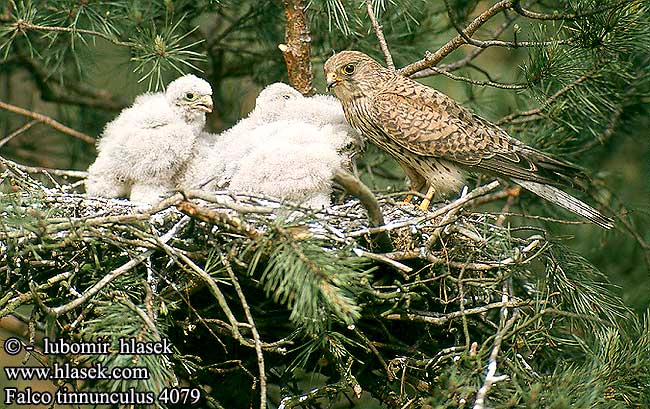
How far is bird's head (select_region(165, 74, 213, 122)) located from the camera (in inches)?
141

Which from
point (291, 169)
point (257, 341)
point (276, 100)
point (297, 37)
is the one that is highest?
point (297, 37)

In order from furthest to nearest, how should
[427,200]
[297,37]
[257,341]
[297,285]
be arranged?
[297,37], [427,200], [257,341], [297,285]

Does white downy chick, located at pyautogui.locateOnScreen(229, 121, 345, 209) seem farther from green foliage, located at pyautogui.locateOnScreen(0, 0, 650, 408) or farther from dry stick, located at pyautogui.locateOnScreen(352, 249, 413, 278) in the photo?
dry stick, located at pyautogui.locateOnScreen(352, 249, 413, 278)

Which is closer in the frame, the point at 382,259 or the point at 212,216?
the point at 212,216

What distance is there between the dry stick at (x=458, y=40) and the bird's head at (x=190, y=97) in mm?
807

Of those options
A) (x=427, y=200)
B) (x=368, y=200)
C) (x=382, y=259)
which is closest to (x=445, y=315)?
(x=382, y=259)

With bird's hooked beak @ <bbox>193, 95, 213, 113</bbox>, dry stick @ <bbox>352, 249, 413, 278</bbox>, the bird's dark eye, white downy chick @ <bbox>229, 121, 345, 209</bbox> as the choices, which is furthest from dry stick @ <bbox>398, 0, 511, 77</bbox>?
dry stick @ <bbox>352, 249, 413, 278</bbox>

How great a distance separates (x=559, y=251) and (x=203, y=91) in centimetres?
149

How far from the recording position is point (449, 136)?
11.5 feet

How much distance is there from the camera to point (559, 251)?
3322 millimetres

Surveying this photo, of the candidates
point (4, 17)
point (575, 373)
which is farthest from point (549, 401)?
point (4, 17)

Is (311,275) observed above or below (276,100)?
below

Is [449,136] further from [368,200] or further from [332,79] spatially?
[368,200]

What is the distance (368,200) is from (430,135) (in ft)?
3.24
